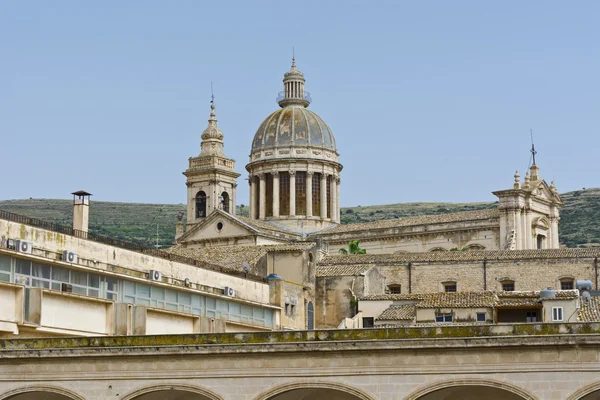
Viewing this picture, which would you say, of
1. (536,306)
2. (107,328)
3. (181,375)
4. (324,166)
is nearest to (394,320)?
(536,306)

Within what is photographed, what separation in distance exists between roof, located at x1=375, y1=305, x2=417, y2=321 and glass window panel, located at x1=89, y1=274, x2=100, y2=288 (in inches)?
697

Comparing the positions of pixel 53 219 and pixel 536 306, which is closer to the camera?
pixel 536 306

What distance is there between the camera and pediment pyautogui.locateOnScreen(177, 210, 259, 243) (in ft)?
271

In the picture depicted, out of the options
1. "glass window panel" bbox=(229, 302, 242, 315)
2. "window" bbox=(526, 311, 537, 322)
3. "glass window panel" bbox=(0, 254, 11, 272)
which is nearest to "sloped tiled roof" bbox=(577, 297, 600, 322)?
"window" bbox=(526, 311, 537, 322)

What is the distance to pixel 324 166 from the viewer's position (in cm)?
9169

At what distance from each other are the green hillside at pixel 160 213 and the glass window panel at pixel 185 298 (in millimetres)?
73777

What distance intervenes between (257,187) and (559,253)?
102 feet

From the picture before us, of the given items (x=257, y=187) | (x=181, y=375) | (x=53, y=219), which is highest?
(x=53, y=219)

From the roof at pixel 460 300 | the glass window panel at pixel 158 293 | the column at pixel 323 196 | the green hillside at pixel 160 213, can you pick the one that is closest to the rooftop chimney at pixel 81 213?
the glass window panel at pixel 158 293

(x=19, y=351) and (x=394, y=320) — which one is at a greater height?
(x=394, y=320)

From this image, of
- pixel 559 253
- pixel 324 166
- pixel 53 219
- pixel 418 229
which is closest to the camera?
pixel 559 253

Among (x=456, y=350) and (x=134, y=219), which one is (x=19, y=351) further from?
(x=134, y=219)

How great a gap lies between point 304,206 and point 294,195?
46.9 inches

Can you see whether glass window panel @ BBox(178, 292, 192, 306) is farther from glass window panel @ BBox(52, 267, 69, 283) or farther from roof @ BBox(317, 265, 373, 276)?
roof @ BBox(317, 265, 373, 276)
